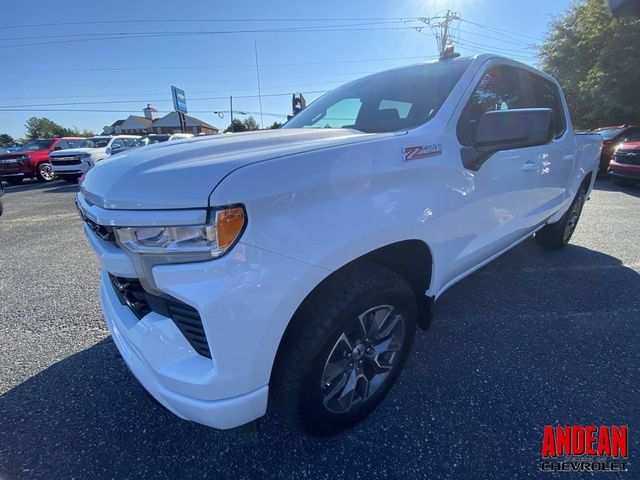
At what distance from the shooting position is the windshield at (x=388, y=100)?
192cm

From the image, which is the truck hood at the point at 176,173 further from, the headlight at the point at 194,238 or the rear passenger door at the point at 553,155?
the rear passenger door at the point at 553,155

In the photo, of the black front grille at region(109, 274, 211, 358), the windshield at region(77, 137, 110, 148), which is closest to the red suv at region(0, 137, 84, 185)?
the windshield at region(77, 137, 110, 148)

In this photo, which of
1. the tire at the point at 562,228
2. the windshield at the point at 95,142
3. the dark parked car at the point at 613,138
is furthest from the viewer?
the windshield at the point at 95,142

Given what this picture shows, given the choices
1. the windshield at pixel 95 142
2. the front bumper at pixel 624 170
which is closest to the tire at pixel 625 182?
the front bumper at pixel 624 170

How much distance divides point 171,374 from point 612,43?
2083 cm

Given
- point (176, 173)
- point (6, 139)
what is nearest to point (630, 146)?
point (176, 173)

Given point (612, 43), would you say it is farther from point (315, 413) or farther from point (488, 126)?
point (315, 413)

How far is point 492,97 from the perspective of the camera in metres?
2.26

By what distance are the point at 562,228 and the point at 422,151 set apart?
131 inches

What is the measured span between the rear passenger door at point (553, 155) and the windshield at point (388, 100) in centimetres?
108

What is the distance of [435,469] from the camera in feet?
4.95

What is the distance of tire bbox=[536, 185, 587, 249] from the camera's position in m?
3.81

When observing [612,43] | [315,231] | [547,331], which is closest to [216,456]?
[315,231]

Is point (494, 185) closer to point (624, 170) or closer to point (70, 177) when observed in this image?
point (624, 170)
